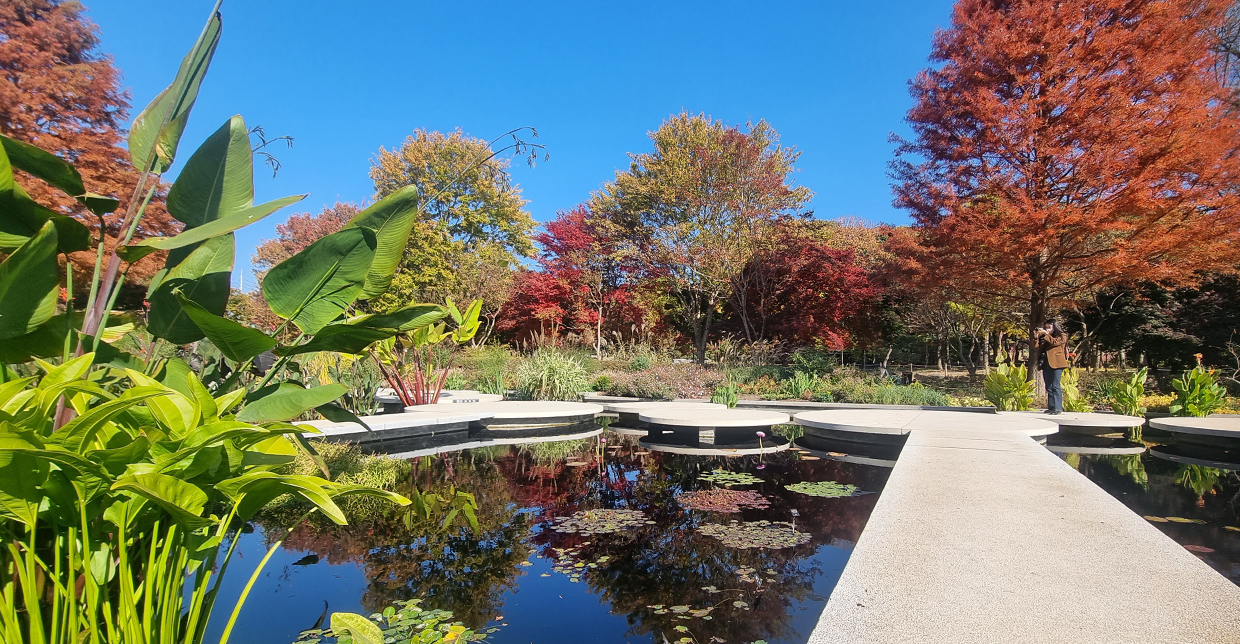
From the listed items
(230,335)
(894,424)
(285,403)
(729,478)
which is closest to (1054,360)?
(894,424)

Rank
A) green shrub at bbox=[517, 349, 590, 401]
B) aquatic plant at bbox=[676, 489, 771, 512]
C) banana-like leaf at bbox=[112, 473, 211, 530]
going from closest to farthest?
banana-like leaf at bbox=[112, 473, 211, 530]
aquatic plant at bbox=[676, 489, 771, 512]
green shrub at bbox=[517, 349, 590, 401]

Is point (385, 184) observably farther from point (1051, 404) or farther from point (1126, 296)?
point (1126, 296)

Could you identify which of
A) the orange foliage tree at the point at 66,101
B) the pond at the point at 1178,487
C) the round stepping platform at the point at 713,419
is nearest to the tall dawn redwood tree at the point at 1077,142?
the pond at the point at 1178,487

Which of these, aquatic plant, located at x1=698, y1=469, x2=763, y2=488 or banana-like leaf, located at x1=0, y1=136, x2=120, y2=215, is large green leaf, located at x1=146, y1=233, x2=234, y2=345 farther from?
aquatic plant, located at x1=698, y1=469, x2=763, y2=488

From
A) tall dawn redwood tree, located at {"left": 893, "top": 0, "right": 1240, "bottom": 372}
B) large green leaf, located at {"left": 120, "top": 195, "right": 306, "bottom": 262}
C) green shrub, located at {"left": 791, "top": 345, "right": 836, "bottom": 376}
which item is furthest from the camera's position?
green shrub, located at {"left": 791, "top": 345, "right": 836, "bottom": 376}

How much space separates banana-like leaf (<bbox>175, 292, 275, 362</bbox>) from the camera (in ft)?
4.04

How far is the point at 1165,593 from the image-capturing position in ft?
6.06

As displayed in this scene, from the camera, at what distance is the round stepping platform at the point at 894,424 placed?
5656 millimetres

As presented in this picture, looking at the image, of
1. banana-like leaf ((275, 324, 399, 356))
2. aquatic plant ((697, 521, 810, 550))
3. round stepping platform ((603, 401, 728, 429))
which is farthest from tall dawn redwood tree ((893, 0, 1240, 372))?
banana-like leaf ((275, 324, 399, 356))

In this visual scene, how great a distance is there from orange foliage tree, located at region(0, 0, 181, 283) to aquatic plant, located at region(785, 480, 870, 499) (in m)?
10.3

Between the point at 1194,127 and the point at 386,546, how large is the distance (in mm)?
10532

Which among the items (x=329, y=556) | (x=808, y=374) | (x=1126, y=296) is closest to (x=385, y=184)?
(x=808, y=374)

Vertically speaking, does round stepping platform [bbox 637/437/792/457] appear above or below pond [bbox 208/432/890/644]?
above

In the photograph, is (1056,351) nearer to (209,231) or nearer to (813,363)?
(813,363)
